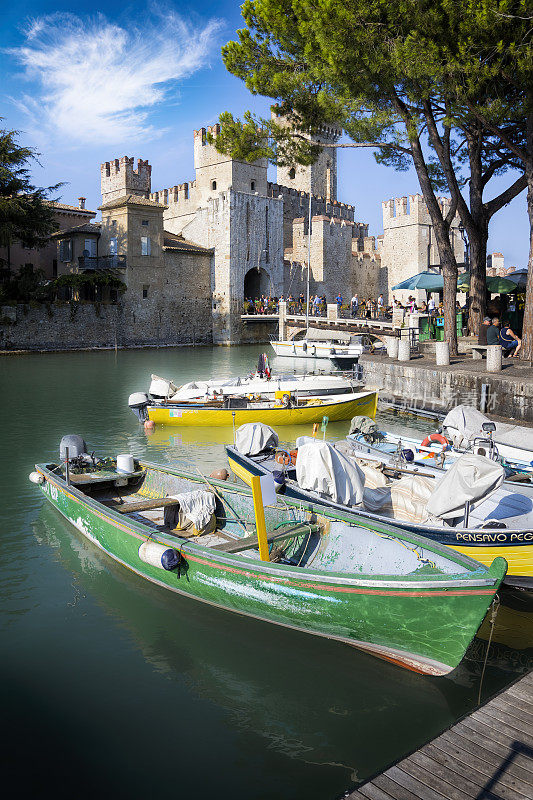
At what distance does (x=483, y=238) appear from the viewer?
17.0 meters

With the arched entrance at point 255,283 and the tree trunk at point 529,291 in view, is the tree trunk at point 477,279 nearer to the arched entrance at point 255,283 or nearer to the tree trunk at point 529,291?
the tree trunk at point 529,291

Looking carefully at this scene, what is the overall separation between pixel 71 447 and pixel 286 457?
2.67 meters

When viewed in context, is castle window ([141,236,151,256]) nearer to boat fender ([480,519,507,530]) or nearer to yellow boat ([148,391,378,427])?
yellow boat ([148,391,378,427])

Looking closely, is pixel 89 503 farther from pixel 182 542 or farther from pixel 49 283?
pixel 49 283

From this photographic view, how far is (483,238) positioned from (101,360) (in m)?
18.0

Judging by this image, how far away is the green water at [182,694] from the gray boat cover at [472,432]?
3.22m

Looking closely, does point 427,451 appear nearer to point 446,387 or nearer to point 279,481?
point 279,481

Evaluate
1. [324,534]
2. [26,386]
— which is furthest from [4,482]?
[26,386]

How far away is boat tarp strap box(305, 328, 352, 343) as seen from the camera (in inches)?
1160

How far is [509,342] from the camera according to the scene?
15.4 metres

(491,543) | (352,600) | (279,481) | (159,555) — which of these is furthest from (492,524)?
(159,555)

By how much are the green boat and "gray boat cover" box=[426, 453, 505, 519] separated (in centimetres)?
91

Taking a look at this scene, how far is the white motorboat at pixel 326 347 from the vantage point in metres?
24.7

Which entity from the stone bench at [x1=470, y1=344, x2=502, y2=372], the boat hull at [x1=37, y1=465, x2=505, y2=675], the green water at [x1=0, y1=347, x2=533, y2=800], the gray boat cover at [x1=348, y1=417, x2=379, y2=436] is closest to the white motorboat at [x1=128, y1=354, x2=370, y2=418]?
the stone bench at [x1=470, y1=344, x2=502, y2=372]
